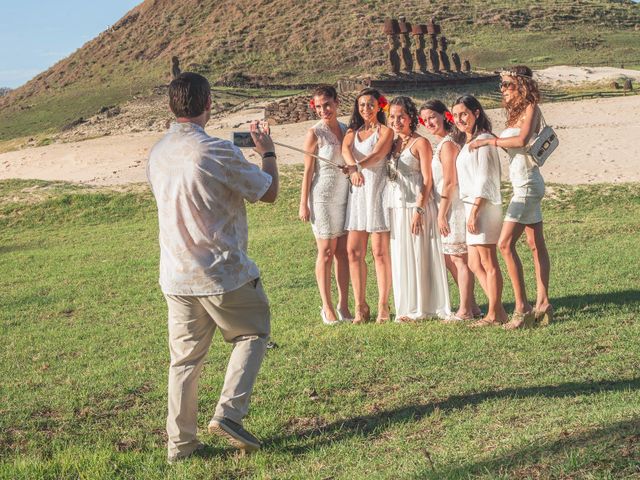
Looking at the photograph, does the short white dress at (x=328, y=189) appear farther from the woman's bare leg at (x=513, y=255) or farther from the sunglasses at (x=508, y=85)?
the sunglasses at (x=508, y=85)

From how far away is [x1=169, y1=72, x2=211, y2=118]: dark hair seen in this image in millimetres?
4980

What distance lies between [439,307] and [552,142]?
68.1 inches

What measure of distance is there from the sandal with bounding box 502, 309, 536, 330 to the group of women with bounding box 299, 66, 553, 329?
0.86 feet

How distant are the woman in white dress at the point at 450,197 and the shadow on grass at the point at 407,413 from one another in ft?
7.87

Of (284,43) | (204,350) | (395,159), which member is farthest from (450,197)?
(284,43)

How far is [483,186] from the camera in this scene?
812 cm

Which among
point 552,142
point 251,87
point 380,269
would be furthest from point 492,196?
point 251,87

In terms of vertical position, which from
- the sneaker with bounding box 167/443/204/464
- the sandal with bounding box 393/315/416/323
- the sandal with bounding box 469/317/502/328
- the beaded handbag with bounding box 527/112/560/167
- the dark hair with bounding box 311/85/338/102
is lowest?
the sandal with bounding box 469/317/502/328

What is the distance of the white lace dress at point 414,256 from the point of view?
28.2ft

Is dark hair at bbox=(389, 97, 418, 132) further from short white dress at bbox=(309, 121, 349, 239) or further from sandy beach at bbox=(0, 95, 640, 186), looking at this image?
sandy beach at bbox=(0, 95, 640, 186)

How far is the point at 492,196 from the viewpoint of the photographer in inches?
320

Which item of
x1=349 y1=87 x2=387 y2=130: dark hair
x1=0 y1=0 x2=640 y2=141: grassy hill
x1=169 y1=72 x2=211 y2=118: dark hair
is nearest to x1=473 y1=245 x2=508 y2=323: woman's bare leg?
x1=349 y1=87 x2=387 y2=130: dark hair

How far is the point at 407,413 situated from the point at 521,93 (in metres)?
3.21

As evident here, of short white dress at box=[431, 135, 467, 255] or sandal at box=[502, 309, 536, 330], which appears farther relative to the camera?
short white dress at box=[431, 135, 467, 255]
